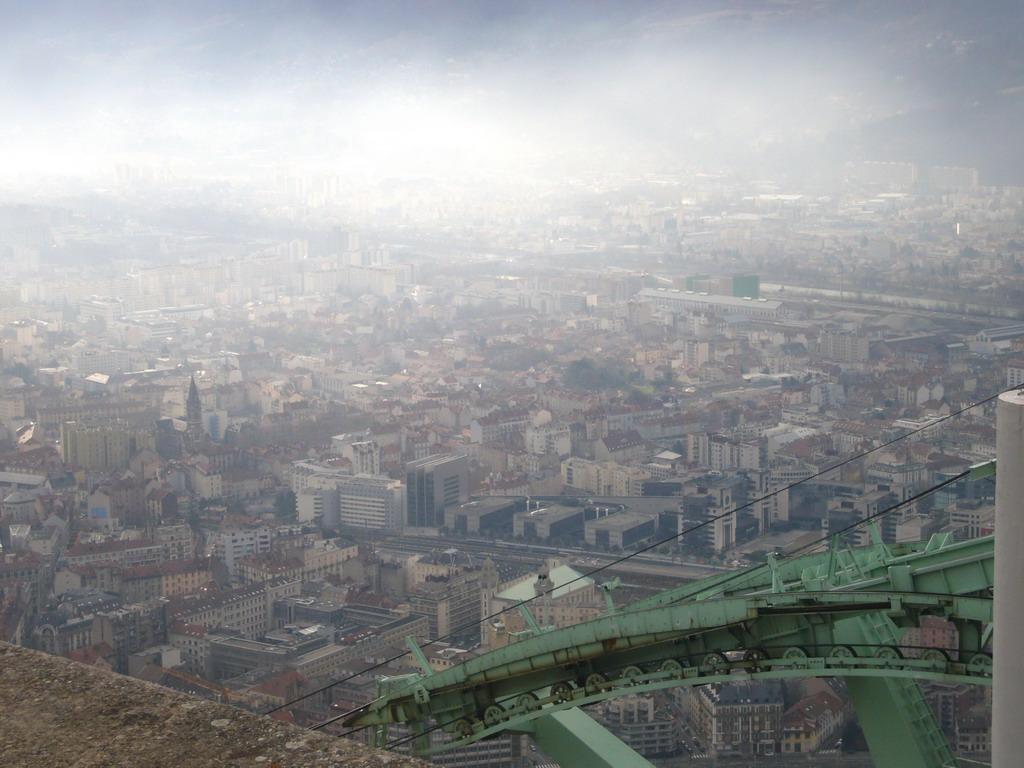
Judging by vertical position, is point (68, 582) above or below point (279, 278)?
below

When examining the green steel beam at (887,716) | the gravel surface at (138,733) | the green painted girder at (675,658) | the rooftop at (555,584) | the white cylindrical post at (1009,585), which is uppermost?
the white cylindrical post at (1009,585)

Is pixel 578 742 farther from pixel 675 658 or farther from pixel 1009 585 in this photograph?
pixel 1009 585

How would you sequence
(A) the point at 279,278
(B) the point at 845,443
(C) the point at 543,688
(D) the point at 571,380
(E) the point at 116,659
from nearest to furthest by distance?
(C) the point at 543,688 < (E) the point at 116,659 < (B) the point at 845,443 < (D) the point at 571,380 < (A) the point at 279,278

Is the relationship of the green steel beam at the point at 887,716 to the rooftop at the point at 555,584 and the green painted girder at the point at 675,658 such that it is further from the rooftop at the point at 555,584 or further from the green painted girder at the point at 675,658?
the rooftop at the point at 555,584

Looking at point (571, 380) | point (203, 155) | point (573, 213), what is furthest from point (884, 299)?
point (203, 155)

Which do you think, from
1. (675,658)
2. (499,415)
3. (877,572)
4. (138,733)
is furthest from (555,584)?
(499,415)

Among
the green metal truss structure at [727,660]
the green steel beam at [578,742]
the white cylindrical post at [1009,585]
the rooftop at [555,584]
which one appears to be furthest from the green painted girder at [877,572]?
the rooftop at [555,584]

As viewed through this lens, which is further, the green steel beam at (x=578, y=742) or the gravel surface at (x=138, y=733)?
the green steel beam at (x=578, y=742)

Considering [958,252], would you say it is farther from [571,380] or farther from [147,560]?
[147,560]
